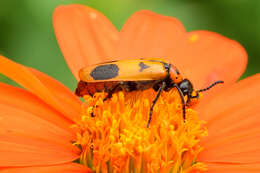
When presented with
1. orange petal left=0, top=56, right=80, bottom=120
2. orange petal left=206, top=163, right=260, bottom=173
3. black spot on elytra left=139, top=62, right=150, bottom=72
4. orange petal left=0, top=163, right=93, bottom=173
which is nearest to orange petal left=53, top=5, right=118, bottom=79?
orange petal left=0, top=56, right=80, bottom=120

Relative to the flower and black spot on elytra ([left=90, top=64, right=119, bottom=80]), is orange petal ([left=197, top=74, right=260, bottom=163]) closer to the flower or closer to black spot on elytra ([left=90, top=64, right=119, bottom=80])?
the flower

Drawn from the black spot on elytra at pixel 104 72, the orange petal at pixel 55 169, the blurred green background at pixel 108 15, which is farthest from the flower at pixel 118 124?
the blurred green background at pixel 108 15

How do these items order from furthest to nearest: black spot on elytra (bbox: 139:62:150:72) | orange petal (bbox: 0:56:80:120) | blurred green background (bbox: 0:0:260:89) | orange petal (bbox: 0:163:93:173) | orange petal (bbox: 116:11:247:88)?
blurred green background (bbox: 0:0:260:89), orange petal (bbox: 116:11:247:88), black spot on elytra (bbox: 139:62:150:72), orange petal (bbox: 0:56:80:120), orange petal (bbox: 0:163:93:173)

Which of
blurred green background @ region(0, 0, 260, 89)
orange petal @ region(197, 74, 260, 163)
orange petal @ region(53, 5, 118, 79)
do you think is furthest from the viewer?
blurred green background @ region(0, 0, 260, 89)

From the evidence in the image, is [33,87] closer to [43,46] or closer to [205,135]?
[205,135]

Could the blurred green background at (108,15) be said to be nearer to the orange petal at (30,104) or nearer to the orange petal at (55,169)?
the orange petal at (30,104)

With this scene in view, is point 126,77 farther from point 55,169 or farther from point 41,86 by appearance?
point 55,169
